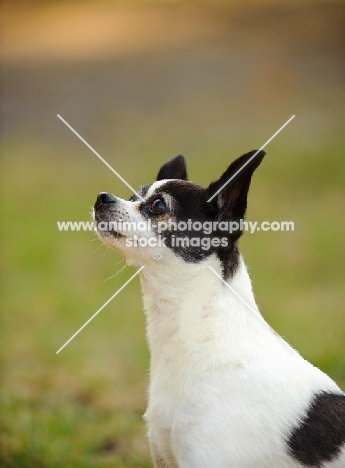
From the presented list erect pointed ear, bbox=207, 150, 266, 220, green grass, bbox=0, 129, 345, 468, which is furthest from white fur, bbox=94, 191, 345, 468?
green grass, bbox=0, 129, 345, 468

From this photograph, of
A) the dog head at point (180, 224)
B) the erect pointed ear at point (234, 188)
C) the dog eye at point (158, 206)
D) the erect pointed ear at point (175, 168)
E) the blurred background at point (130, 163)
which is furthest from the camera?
the blurred background at point (130, 163)

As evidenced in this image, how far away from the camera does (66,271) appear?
9.63m

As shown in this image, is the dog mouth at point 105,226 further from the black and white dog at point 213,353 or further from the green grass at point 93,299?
the green grass at point 93,299

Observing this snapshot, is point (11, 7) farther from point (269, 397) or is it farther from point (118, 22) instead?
point (269, 397)

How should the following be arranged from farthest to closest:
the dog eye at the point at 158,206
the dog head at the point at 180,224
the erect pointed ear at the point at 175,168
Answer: the erect pointed ear at the point at 175,168 → the dog eye at the point at 158,206 → the dog head at the point at 180,224

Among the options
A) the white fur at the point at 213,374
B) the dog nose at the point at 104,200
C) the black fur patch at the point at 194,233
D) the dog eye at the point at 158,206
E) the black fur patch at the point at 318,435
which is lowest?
the black fur patch at the point at 318,435

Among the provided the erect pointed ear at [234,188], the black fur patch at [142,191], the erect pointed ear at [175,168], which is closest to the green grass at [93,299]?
the black fur patch at [142,191]

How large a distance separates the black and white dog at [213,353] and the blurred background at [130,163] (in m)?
1.68

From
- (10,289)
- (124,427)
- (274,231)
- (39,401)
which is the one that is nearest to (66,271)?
(10,289)

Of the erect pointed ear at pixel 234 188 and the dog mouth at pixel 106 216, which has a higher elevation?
the dog mouth at pixel 106 216

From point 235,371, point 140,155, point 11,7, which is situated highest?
point 11,7

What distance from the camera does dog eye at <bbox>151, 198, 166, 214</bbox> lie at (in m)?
3.88

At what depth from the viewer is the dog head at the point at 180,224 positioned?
149 inches

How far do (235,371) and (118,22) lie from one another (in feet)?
15.3
